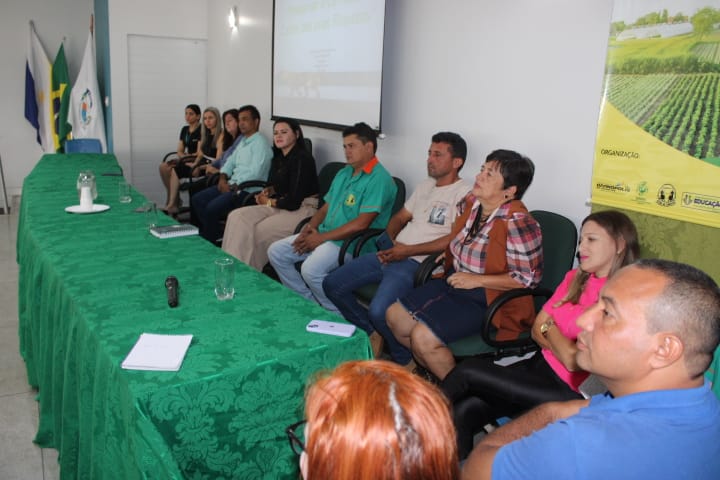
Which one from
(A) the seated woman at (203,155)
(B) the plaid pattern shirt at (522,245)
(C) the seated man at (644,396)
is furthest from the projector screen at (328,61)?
(C) the seated man at (644,396)

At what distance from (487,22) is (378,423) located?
2824mm

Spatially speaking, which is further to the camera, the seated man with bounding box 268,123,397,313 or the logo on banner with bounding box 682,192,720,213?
the seated man with bounding box 268,123,397,313

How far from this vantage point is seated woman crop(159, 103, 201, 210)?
6.26 meters

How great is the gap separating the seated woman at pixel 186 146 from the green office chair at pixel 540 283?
4251mm

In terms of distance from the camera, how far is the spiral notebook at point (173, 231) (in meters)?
2.64

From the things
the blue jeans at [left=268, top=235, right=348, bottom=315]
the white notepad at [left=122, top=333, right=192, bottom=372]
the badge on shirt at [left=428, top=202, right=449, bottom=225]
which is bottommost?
the blue jeans at [left=268, top=235, right=348, bottom=315]

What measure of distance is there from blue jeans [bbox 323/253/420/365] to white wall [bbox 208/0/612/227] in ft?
2.53

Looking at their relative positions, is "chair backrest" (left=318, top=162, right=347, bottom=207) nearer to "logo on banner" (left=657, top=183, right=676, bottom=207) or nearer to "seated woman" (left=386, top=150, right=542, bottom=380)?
"seated woman" (left=386, top=150, right=542, bottom=380)

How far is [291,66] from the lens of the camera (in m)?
4.76

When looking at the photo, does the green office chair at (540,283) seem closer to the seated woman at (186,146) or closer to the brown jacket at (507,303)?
the brown jacket at (507,303)

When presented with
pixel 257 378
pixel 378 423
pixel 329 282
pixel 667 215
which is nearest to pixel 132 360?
pixel 257 378

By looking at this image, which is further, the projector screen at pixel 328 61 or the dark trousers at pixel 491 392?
the projector screen at pixel 328 61

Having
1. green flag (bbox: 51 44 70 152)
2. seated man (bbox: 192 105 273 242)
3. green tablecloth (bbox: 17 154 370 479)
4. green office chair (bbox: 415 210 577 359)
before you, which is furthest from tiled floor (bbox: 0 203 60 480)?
green flag (bbox: 51 44 70 152)

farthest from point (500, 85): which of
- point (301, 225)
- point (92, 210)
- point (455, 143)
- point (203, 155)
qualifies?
point (203, 155)
